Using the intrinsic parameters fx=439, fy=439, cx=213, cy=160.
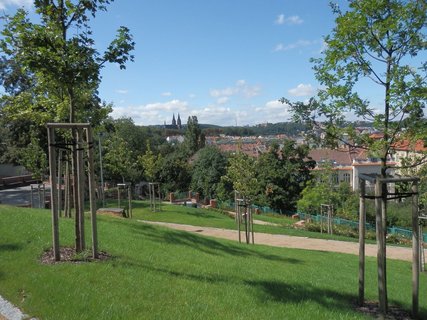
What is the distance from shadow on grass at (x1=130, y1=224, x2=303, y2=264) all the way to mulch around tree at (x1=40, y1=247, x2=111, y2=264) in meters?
2.87

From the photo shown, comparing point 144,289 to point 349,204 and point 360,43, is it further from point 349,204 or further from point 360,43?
point 349,204

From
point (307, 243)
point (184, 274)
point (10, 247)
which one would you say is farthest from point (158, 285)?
point (307, 243)

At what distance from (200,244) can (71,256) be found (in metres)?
4.93

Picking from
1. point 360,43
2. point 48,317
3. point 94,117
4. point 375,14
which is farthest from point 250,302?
point 94,117

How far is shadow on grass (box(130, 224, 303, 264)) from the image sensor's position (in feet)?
37.5

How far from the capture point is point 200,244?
12.2 metres

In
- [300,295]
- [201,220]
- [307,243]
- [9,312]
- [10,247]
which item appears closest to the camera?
[9,312]

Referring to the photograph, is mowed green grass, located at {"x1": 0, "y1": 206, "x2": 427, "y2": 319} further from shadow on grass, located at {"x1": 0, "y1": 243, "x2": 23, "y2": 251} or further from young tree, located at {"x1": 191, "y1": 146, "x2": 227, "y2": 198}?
young tree, located at {"x1": 191, "y1": 146, "x2": 227, "y2": 198}

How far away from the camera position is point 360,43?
736 cm

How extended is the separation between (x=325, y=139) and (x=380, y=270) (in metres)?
2.56

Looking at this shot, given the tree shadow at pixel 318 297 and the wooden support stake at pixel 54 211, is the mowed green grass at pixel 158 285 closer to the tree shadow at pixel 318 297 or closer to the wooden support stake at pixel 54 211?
the tree shadow at pixel 318 297

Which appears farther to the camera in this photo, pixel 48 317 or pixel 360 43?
pixel 360 43

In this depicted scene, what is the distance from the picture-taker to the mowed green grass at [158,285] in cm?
561

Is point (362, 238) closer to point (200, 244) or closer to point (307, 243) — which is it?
point (200, 244)
